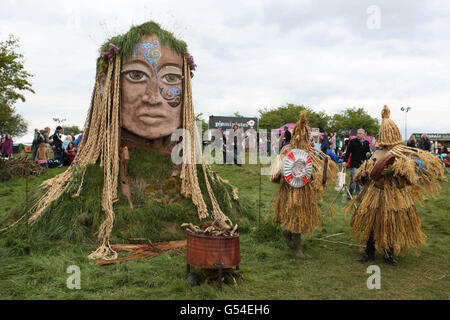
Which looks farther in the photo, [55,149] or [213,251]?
[55,149]

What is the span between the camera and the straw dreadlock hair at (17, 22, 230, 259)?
542cm

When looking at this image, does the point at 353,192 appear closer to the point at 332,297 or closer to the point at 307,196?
the point at 307,196

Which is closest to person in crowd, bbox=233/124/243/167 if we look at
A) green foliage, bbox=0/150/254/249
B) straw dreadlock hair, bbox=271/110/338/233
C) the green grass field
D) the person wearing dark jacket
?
the person wearing dark jacket

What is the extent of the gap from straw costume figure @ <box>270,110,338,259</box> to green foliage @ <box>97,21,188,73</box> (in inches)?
97.1

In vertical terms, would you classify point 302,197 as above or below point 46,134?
below

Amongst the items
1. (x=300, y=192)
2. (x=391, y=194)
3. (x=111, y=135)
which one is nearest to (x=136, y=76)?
(x=111, y=135)

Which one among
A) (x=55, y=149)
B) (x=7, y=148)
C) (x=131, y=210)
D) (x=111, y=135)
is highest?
(x=7, y=148)

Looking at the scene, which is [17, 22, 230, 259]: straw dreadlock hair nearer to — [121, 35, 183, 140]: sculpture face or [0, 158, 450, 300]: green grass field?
[121, 35, 183, 140]: sculpture face

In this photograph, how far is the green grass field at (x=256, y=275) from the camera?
11.6 ft

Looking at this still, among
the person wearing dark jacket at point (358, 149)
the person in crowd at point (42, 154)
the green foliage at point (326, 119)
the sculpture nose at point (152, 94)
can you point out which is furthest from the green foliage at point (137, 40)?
the green foliage at point (326, 119)

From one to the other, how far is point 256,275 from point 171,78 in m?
3.35

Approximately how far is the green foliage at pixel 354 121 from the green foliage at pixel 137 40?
146ft

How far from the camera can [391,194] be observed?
4570 mm

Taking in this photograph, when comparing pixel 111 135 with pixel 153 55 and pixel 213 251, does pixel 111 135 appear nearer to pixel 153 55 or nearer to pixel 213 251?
pixel 153 55
